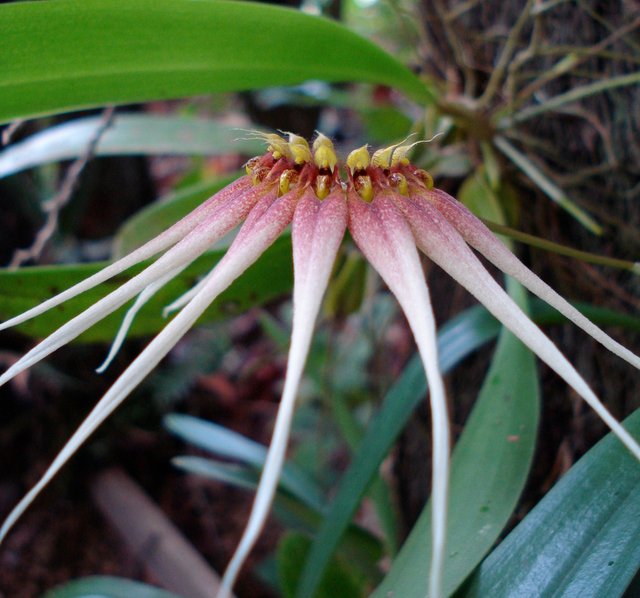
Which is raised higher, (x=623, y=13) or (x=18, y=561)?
(x=623, y=13)

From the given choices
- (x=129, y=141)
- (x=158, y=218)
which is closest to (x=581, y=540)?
(x=158, y=218)

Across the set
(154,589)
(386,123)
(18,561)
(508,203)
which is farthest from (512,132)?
(18,561)

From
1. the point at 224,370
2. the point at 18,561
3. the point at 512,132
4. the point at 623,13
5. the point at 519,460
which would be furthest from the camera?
the point at 224,370

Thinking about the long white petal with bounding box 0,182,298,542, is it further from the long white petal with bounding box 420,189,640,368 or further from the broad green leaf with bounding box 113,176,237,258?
the broad green leaf with bounding box 113,176,237,258

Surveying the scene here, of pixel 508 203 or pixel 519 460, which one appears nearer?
pixel 519 460

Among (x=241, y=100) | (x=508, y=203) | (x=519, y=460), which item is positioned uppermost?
(x=241, y=100)

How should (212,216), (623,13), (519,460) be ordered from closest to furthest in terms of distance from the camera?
1. (212,216)
2. (519,460)
3. (623,13)

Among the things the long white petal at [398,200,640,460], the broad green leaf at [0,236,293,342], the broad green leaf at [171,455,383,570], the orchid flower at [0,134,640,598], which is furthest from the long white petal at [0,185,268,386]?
the broad green leaf at [171,455,383,570]

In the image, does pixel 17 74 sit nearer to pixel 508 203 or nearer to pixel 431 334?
pixel 431 334
